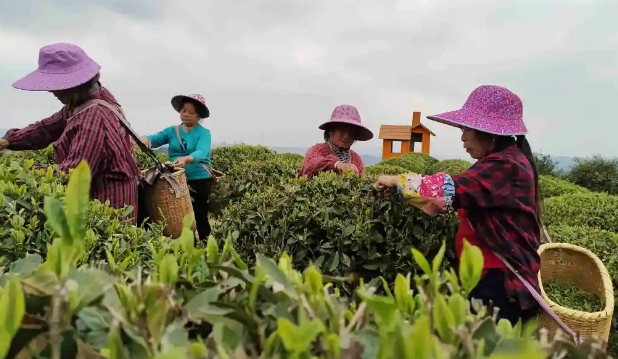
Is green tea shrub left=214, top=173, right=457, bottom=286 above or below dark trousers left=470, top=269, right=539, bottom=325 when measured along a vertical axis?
above

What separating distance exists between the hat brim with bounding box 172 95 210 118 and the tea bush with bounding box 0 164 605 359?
13.7 feet

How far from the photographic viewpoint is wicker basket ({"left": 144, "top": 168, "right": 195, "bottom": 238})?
3.70 meters

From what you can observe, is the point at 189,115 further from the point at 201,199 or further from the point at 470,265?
the point at 470,265

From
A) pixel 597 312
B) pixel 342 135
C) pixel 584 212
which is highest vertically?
pixel 342 135

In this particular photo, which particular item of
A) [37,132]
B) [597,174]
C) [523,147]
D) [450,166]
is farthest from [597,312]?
[597,174]

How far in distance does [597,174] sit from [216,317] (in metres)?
13.6

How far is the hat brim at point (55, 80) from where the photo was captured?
3070 millimetres

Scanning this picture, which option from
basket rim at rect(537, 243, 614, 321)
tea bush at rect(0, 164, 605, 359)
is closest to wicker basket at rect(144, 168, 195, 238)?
basket rim at rect(537, 243, 614, 321)

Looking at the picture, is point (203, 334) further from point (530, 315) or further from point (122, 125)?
point (122, 125)

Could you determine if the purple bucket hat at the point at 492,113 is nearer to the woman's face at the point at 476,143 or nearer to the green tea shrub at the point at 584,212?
the woman's face at the point at 476,143

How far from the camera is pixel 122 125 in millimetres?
3289

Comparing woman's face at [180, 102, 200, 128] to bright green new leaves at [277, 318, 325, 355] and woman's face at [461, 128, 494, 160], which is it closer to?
woman's face at [461, 128, 494, 160]

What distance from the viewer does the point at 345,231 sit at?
289 centimetres

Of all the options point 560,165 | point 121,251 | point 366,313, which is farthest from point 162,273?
point 560,165
